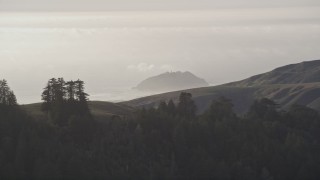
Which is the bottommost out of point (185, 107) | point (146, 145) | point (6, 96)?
point (146, 145)

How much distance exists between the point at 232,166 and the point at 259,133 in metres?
15.1

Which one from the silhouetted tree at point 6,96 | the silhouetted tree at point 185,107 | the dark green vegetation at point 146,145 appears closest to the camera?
the dark green vegetation at point 146,145

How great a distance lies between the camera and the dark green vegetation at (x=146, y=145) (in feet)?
263

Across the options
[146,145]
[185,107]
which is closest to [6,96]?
[146,145]

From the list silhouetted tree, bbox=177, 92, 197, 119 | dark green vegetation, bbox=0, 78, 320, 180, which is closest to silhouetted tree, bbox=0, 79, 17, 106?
dark green vegetation, bbox=0, 78, 320, 180

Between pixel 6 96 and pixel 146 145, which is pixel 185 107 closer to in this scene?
pixel 146 145

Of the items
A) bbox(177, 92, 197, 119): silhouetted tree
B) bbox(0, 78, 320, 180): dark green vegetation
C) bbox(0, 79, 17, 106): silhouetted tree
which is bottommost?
bbox(0, 78, 320, 180): dark green vegetation

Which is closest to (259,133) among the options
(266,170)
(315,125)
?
(266,170)

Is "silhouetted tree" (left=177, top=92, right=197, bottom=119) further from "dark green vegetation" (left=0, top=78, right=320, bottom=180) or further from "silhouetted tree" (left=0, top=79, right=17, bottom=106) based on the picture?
"silhouetted tree" (left=0, top=79, right=17, bottom=106)

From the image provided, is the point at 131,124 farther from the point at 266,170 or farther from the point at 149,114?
the point at 266,170

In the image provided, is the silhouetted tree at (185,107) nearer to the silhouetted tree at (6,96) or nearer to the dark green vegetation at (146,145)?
the dark green vegetation at (146,145)

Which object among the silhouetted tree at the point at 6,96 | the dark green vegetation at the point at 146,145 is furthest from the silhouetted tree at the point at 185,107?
the silhouetted tree at the point at 6,96

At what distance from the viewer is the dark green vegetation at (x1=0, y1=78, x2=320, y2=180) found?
263 feet

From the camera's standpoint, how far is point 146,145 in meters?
91.6
